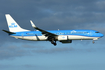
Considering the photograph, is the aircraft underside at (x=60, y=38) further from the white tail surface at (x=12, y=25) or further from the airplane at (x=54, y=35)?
the white tail surface at (x=12, y=25)

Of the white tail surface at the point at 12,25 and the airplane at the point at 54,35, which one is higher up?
the white tail surface at the point at 12,25

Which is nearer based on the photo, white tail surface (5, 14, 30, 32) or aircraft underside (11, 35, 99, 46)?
aircraft underside (11, 35, 99, 46)

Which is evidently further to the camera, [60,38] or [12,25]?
[12,25]

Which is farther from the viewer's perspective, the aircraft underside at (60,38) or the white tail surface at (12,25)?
the white tail surface at (12,25)

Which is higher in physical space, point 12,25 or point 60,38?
point 12,25

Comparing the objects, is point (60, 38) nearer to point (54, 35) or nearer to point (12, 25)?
point (54, 35)

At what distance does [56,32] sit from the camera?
8581 centimetres

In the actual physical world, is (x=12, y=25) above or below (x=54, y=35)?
above

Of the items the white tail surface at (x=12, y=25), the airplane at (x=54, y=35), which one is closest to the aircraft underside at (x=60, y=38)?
the airplane at (x=54, y=35)

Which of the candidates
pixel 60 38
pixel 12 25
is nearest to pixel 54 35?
pixel 60 38

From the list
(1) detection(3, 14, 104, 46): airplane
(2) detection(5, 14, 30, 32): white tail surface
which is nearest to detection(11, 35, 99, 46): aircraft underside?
(1) detection(3, 14, 104, 46): airplane

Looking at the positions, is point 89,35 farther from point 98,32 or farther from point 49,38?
point 49,38

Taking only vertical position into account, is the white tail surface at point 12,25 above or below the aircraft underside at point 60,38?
above

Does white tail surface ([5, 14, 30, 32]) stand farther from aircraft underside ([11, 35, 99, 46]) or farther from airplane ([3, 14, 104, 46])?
aircraft underside ([11, 35, 99, 46])
